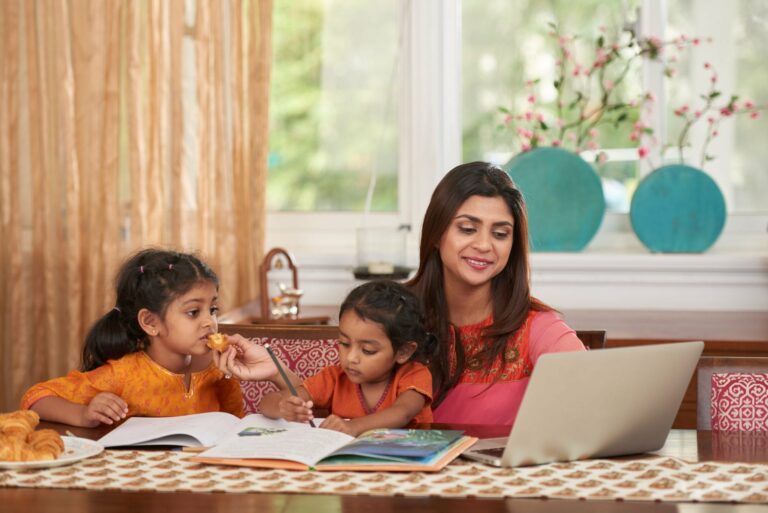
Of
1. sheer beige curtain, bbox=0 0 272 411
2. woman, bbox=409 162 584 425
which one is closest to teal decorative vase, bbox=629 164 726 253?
sheer beige curtain, bbox=0 0 272 411

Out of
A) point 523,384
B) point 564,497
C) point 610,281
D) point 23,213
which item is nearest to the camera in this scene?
point 564,497

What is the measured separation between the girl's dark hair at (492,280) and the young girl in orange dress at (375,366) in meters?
0.10

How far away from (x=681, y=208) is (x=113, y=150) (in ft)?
5.77

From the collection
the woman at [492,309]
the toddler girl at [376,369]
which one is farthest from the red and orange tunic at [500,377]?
the toddler girl at [376,369]

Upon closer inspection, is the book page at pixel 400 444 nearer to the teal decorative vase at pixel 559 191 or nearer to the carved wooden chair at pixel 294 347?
the carved wooden chair at pixel 294 347

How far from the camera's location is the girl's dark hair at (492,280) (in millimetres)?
2088

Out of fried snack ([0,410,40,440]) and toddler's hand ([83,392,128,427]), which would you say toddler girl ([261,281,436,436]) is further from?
fried snack ([0,410,40,440])

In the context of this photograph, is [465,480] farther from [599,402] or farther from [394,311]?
[394,311]

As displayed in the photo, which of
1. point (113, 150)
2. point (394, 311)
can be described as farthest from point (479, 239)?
point (113, 150)

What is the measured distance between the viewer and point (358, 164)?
375 cm

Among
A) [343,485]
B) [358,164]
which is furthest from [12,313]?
[343,485]

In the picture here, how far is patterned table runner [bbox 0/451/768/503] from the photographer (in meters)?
1.40

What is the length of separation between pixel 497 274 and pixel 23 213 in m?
2.10

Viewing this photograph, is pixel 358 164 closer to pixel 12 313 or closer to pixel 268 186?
pixel 268 186
